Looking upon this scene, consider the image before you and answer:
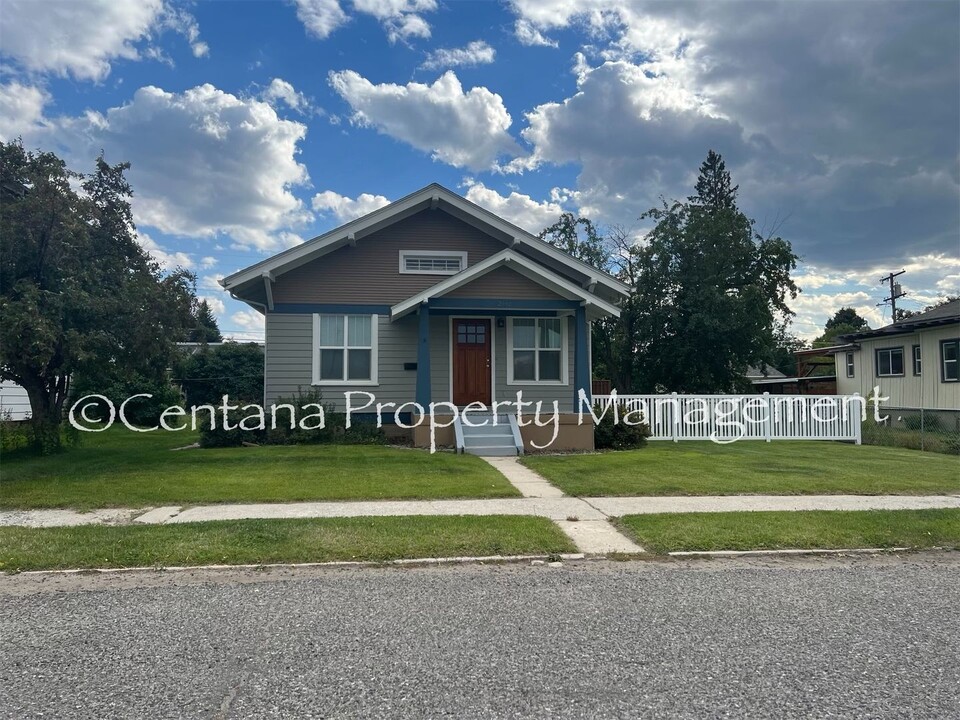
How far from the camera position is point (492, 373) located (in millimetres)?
16188

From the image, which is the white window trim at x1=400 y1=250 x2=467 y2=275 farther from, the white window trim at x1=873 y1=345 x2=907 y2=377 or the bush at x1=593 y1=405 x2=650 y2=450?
the white window trim at x1=873 y1=345 x2=907 y2=377

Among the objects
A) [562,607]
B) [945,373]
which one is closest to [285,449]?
[562,607]

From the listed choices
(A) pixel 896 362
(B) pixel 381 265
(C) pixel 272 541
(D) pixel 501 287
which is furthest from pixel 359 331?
(A) pixel 896 362

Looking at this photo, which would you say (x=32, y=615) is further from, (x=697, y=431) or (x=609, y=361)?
(x=609, y=361)

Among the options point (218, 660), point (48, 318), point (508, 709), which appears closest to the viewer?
point (508, 709)

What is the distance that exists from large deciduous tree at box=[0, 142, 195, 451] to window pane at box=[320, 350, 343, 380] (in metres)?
3.62

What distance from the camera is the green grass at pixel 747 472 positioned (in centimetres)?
963

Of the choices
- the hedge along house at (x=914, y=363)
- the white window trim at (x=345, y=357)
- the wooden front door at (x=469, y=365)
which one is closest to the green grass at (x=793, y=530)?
the wooden front door at (x=469, y=365)

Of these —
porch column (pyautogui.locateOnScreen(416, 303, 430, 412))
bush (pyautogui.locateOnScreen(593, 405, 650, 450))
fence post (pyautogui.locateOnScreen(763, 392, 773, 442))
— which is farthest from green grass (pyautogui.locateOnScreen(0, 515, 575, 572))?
fence post (pyautogui.locateOnScreen(763, 392, 773, 442))

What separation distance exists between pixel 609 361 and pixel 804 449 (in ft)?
41.2

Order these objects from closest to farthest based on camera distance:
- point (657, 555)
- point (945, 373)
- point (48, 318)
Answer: point (657, 555) → point (48, 318) → point (945, 373)

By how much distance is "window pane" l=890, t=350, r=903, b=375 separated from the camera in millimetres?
25578

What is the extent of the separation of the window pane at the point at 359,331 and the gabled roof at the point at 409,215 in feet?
6.00

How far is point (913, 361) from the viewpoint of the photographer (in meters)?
24.7
